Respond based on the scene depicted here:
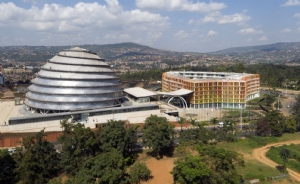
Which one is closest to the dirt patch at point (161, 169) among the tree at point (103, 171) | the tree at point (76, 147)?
the tree at point (103, 171)

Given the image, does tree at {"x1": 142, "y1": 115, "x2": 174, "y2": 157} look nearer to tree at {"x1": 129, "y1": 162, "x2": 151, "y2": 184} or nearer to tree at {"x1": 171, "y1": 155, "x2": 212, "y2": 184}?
tree at {"x1": 129, "y1": 162, "x2": 151, "y2": 184}

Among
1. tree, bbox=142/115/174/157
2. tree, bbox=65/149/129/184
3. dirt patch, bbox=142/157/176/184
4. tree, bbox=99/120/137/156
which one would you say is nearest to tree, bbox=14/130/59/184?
tree, bbox=65/149/129/184

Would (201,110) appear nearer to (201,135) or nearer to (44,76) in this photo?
(201,135)

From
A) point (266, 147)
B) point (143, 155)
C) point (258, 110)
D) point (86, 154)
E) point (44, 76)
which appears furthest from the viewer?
point (258, 110)

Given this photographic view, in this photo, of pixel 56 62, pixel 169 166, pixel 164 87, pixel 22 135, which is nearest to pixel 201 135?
pixel 169 166

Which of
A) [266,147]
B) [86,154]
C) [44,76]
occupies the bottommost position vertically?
[266,147]

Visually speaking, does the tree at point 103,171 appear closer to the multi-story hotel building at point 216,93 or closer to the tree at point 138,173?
the tree at point 138,173

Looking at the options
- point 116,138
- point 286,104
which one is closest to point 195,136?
point 116,138
